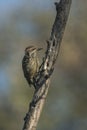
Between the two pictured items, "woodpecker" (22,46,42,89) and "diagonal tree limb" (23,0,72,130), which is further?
"woodpecker" (22,46,42,89)

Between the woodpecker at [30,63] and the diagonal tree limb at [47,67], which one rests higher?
the diagonal tree limb at [47,67]

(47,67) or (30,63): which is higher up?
(47,67)

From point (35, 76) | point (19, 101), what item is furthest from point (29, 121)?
point (19, 101)

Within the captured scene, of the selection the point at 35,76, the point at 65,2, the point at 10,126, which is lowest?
the point at 10,126

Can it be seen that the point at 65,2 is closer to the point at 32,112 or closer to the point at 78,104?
the point at 32,112

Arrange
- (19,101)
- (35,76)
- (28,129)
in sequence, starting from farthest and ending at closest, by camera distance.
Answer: (19,101), (35,76), (28,129)

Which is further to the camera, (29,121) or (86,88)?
A: (86,88)

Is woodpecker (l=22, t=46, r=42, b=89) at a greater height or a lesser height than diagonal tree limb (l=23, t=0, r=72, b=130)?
lesser

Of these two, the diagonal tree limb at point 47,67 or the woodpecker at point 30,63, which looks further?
the woodpecker at point 30,63
